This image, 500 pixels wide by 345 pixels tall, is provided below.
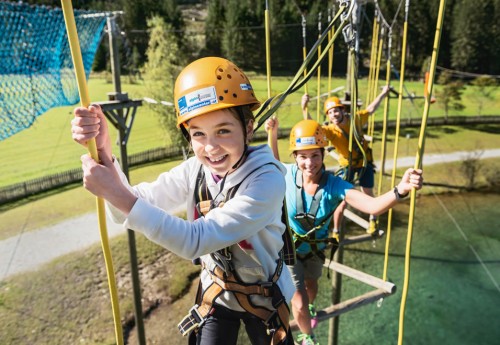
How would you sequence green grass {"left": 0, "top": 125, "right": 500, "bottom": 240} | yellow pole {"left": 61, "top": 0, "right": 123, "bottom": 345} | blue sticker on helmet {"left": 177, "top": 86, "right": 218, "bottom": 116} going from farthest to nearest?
green grass {"left": 0, "top": 125, "right": 500, "bottom": 240} → blue sticker on helmet {"left": 177, "top": 86, "right": 218, "bottom": 116} → yellow pole {"left": 61, "top": 0, "right": 123, "bottom": 345}

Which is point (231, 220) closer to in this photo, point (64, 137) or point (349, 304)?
point (349, 304)

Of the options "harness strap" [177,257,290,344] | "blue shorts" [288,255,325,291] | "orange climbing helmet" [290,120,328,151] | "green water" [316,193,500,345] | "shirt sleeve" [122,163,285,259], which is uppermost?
"shirt sleeve" [122,163,285,259]

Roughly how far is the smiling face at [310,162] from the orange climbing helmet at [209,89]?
1.47 meters

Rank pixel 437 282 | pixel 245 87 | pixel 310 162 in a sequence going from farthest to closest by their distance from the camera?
pixel 437 282, pixel 310 162, pixel 245 87

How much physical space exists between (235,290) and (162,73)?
1411 centimetres

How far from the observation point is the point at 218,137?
156 cm

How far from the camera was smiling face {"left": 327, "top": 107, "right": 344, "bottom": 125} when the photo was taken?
17.1 ft

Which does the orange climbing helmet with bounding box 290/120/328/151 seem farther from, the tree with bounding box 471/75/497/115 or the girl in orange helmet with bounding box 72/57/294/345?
the tree with bounding box 471/75/497/115

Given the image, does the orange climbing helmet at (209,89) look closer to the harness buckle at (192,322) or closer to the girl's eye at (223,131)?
the girl's eye at (223,131)

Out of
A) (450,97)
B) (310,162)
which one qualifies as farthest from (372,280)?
(450,97)

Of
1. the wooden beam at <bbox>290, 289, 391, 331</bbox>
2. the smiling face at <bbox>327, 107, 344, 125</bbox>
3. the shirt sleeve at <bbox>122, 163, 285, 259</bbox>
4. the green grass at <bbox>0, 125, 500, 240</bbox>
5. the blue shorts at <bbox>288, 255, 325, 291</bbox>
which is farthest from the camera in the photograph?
the green grass at <bbox>0, 125, 500, 240</bbox>

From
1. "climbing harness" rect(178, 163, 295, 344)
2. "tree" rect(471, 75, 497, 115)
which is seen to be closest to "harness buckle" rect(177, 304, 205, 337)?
"climbing harness" rect(178, 163, 295, 344)

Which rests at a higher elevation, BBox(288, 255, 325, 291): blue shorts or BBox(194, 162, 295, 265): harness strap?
BBox(194, 162, 295, 265): harness strap

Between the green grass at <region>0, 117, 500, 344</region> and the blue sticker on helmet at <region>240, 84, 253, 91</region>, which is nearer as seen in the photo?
the blue sticker on helmet at <region>240, 84, 253, 91</region>
